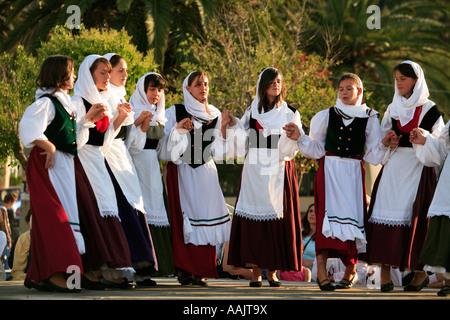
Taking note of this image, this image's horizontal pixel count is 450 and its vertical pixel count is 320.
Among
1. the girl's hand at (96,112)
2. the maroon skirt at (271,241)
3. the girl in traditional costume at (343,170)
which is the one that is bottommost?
the maroon skirt at (271,241)

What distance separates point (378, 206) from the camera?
7414 mm

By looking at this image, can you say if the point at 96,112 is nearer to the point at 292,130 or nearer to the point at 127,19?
the point at 292,130

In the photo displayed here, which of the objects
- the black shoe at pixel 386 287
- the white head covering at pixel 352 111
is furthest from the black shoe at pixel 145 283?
the white head covering at pixel 352 111

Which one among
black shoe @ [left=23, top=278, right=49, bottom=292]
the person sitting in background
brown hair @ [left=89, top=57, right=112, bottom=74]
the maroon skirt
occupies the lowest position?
the person sitting in background

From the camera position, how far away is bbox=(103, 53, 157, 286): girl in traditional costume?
23.4 ft

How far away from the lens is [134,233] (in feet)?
23.4

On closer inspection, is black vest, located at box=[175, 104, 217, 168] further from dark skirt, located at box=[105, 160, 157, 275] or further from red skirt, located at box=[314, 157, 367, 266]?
red skirt, located at box=[314, 157, 367, 266]

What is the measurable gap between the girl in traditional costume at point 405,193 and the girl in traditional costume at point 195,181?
5.24 feet

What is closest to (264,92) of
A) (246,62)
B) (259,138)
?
(259,138)

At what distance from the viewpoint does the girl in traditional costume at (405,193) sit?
720 cm

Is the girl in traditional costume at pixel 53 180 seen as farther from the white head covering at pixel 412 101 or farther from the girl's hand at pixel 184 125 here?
the white head covering at pixel 412 101

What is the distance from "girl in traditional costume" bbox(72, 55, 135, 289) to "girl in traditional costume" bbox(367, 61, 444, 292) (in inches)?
93.6

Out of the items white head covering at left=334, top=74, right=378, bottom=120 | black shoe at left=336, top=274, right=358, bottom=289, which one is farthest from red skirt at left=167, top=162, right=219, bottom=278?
white head covering at left=334, top=74, right=378, bottom=120

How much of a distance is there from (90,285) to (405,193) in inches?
120
